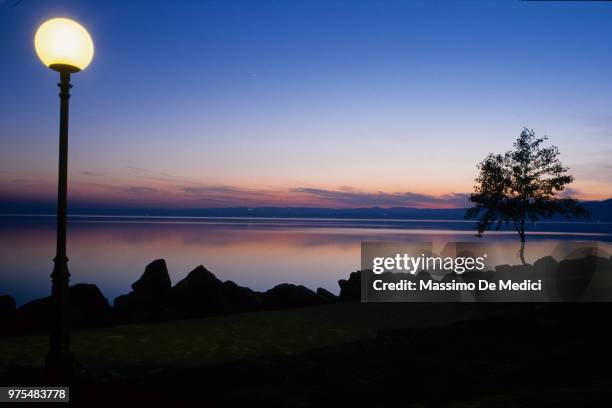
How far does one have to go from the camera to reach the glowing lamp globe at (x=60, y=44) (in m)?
6.90

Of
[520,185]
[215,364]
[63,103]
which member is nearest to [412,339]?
[215,364]

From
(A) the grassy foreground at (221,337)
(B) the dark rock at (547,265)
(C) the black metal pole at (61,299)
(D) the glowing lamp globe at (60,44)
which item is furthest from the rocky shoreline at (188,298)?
(D) the glowing lamp globe at (60,44)

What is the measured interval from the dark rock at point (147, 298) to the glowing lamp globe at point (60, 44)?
8829 mm

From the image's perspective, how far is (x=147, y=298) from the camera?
17.6 m

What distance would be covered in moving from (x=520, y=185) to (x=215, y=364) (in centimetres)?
2417

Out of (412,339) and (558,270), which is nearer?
(412,339)

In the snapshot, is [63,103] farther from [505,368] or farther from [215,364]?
[505,368]

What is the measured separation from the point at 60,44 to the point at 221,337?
6968mm

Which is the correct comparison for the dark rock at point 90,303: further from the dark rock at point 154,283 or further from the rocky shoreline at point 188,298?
the dark rock at point 154,283

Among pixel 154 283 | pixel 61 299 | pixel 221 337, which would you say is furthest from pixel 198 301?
pixel 61 299

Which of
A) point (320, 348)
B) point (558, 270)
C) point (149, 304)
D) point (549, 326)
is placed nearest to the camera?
point (320, 348)

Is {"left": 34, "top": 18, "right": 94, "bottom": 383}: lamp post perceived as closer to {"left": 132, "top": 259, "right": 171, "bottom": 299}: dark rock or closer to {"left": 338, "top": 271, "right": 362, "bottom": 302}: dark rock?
{"left": 132, "top": 259, "right": 171, "bottom": 299}: dark rock

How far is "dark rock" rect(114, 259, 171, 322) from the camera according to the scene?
14758 millimetres

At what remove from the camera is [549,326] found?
38.3ft
